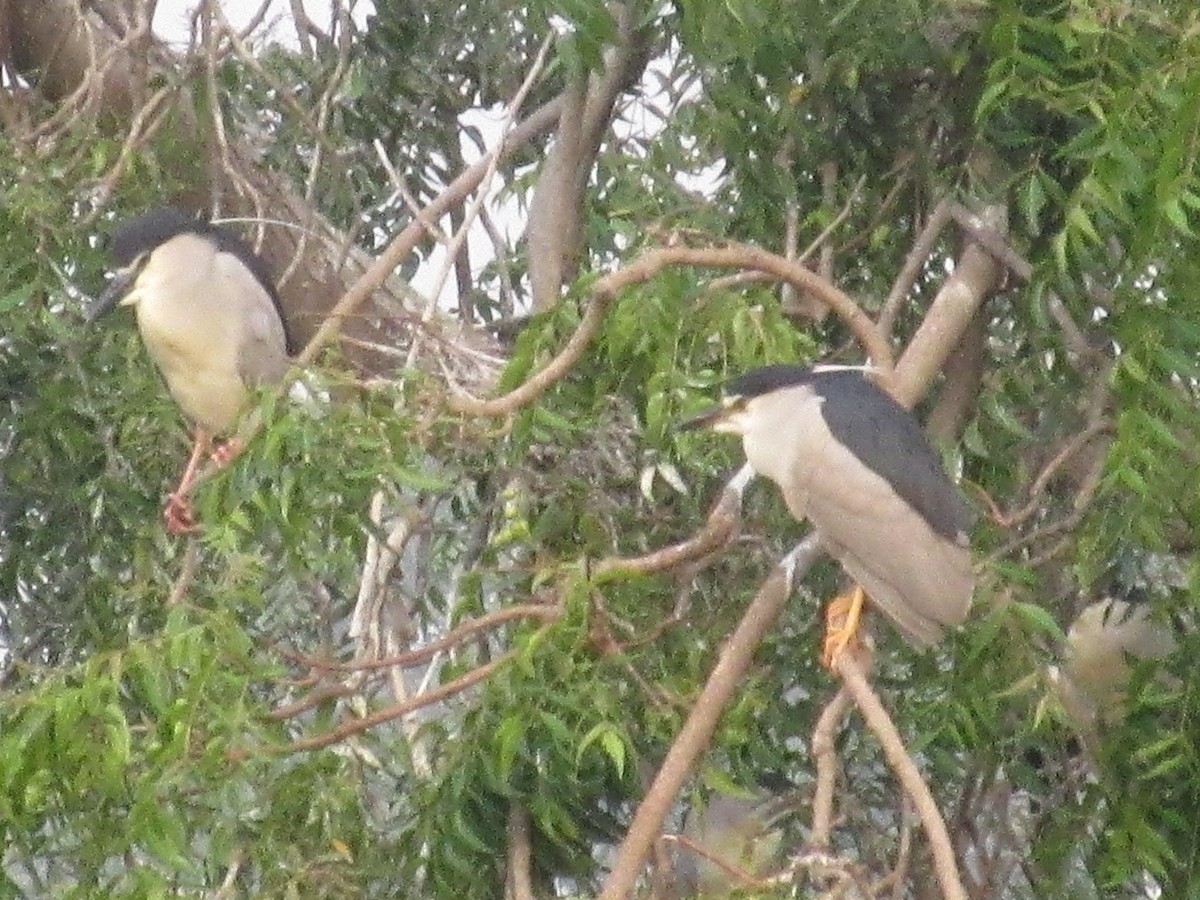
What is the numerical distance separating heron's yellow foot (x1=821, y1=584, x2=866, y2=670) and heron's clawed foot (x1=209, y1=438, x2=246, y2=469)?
697mm

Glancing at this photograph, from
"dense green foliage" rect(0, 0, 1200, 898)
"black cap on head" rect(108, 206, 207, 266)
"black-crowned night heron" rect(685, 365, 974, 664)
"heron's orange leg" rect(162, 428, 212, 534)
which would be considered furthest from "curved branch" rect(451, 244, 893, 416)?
"black cap on head" rect(108, 206, 207, 266)

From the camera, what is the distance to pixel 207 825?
1.86m

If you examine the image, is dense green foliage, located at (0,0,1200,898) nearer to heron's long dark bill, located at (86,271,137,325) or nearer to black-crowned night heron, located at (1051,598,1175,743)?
heron's long dark bill, located at (86,271,137,325)

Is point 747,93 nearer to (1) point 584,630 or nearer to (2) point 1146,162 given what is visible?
(2) point 1146,162

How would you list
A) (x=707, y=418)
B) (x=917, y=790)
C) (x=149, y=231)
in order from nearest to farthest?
1. (x=917, y=790)
2. (x=707, y=418)
3. (x=149, y=231)

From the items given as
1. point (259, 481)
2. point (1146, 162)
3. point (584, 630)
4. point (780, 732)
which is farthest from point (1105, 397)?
point (259, 481)

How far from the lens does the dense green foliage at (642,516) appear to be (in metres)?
1.78

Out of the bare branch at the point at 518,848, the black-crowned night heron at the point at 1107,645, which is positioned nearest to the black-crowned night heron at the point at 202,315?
the bare branch at the point at 518,848

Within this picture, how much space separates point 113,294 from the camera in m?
2.64

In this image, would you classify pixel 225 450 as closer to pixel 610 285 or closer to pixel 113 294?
pixel 113 294

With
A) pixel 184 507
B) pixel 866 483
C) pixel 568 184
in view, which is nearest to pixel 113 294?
pixel 184 507

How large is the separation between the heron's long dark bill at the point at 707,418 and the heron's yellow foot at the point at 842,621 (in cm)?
28

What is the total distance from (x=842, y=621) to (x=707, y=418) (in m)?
0.39

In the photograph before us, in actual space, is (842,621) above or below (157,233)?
below
